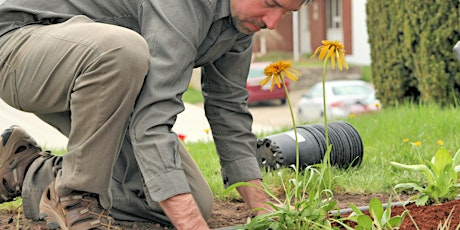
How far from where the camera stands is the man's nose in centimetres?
263

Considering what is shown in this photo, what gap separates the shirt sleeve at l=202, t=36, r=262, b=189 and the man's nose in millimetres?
538

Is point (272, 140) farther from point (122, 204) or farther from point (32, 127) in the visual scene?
point (32, 127)

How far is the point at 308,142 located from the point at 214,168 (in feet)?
2.17

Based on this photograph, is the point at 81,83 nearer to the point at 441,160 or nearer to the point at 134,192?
the point at 134,192

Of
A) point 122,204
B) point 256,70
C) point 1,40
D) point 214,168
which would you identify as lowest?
point 256,70

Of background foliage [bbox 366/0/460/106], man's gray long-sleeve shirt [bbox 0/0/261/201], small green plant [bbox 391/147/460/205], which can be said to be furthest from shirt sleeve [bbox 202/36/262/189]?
background foliage [bbox 366/0/460/106]

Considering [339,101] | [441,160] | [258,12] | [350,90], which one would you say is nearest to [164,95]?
[258,12]

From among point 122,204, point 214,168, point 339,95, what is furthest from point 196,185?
point 339,95

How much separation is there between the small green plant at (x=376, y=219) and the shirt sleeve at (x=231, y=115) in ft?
2.50

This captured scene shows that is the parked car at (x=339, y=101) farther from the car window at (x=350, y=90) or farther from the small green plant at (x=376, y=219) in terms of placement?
the small green plant at (x=376, y=219)

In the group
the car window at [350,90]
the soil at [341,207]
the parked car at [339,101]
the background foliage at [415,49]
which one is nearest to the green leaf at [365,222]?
the soil at [341,207]

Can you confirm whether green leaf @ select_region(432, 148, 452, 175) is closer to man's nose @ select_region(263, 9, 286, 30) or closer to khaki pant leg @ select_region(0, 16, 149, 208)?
man's nose @ select_region(263, 9, 286, 30)

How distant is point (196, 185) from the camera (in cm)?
317

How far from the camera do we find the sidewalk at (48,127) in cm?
735
